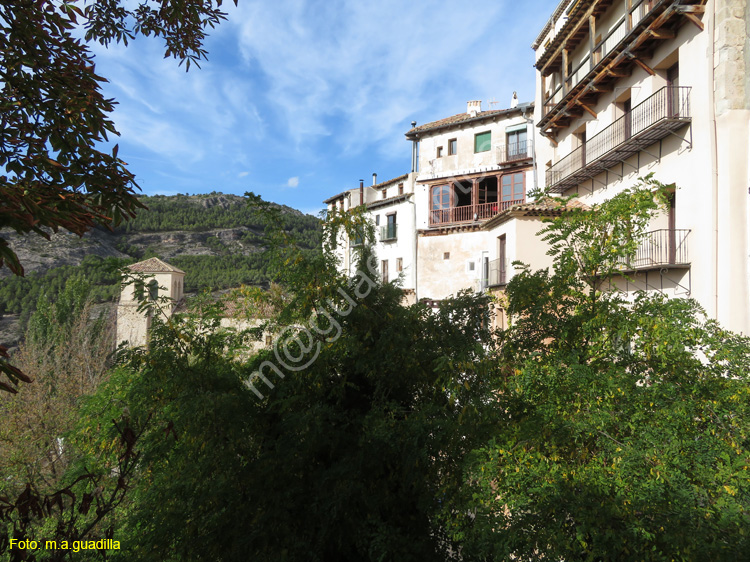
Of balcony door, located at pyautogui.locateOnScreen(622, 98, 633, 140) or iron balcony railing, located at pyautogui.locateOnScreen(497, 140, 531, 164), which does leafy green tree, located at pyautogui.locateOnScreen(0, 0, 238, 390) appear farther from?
iron balcony railing, located at pyautogui.locateOnScreen(497, 140, 531, 164)

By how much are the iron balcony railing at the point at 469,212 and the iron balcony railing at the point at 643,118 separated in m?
8.96

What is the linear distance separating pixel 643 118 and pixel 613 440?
8.63 meters

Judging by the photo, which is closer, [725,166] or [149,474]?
[149,474]

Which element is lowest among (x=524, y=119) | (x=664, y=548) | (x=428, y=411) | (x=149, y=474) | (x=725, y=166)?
(x=149, y=474)

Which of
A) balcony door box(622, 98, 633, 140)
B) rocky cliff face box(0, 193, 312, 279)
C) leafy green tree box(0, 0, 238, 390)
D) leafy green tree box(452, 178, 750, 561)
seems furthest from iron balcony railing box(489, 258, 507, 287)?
rocky cliff face box(0, 193, 312, 279)

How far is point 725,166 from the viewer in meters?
7.74

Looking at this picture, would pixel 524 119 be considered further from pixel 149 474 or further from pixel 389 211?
pixel 149 474

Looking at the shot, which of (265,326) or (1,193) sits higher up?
(1,193)

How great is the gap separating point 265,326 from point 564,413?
421 centimetres

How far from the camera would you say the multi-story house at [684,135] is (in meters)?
7.68

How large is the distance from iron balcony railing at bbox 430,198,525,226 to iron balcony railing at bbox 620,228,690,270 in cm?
1213

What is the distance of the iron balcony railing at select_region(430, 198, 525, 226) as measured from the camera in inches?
864

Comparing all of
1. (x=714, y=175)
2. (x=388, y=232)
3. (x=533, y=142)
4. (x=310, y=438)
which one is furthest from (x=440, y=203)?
(x=310, y=438)

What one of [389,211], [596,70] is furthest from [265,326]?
[389,211]
